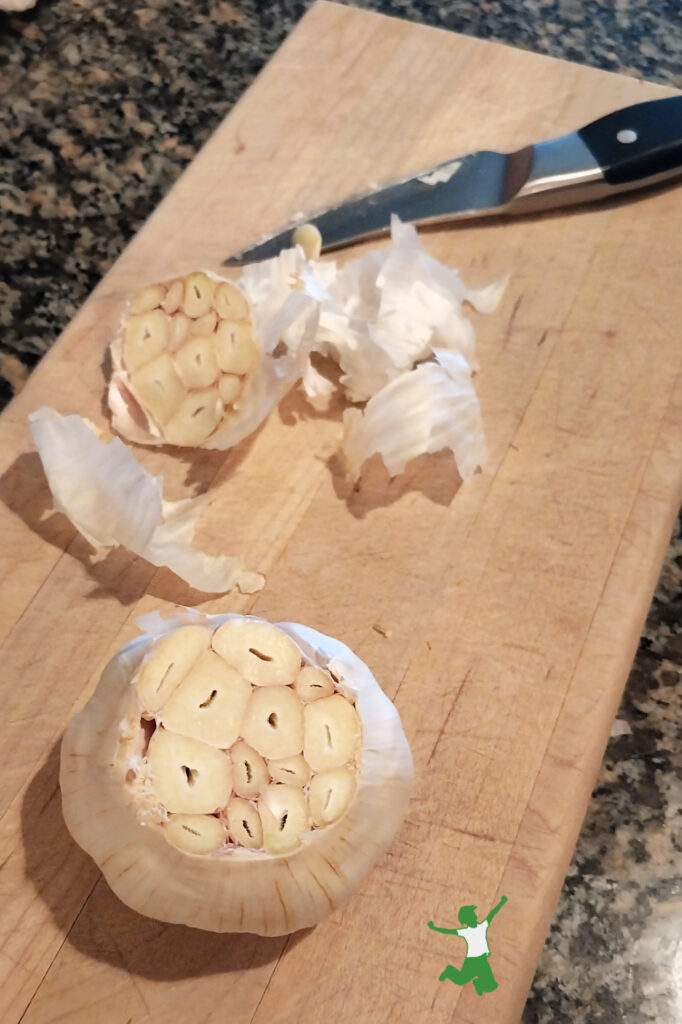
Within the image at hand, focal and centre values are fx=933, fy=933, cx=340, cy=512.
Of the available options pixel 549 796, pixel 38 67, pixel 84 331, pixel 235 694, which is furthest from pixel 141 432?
pixel 38 67

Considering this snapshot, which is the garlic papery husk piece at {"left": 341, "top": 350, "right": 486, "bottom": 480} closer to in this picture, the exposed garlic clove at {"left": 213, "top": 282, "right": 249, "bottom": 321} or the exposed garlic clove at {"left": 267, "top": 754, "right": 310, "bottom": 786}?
the exposed garlic clove at {"left": 213, "top": 282, "right": 249, "bottom": 321}

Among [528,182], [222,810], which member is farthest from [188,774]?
[528,182]

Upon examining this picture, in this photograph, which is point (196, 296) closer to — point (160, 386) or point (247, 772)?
point (160, 386)

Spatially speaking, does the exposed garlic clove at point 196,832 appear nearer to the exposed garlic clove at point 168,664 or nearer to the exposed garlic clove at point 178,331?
the exposed garlic clove at point 168,664

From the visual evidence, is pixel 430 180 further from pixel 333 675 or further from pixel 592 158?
pixel 333 675

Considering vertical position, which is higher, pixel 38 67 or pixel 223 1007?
pixel 38 67

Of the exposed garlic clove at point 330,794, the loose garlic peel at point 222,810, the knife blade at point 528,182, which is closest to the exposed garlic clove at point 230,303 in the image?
the knife blade at point 528,182

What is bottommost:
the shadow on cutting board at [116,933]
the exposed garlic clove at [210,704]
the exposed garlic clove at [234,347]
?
the shadow on cutting board at [116,933]
